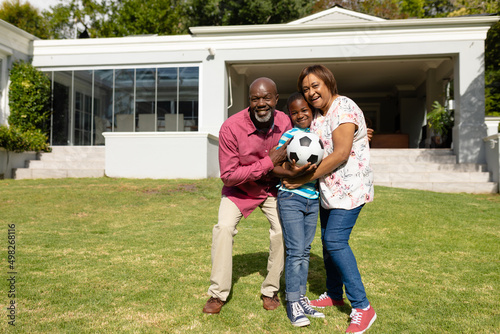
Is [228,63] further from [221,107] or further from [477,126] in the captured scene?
[477,126]

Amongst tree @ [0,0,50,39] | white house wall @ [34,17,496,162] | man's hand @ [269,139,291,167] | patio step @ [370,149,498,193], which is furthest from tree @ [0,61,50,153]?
tree @ [0,0,50,39]

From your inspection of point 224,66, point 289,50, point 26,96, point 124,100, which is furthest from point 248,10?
point 26,96

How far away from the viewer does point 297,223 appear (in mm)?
3016

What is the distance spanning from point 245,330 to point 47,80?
15436 mm

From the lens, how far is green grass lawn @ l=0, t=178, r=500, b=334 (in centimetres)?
299

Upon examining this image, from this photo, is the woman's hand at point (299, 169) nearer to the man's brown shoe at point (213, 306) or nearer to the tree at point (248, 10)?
the man's brown shoe at point (213, 306)

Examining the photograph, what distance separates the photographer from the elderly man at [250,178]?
10.3ft

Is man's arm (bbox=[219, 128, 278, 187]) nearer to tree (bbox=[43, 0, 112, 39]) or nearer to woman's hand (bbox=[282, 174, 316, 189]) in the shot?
woman's hand (bbox=[282, 174, 316, 189])

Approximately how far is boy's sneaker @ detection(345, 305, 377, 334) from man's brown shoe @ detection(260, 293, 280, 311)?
0.66 meters

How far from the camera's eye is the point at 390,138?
16828 mm

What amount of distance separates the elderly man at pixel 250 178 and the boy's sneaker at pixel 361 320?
68cm

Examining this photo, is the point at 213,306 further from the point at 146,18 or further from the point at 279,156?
the point at 146,18

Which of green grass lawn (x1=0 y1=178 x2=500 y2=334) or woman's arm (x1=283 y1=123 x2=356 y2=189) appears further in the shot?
green grass lawn (x1=0 y1=178 x2=500 y2=334)

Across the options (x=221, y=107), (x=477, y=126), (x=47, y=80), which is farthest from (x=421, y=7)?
(x=47, y=80)
